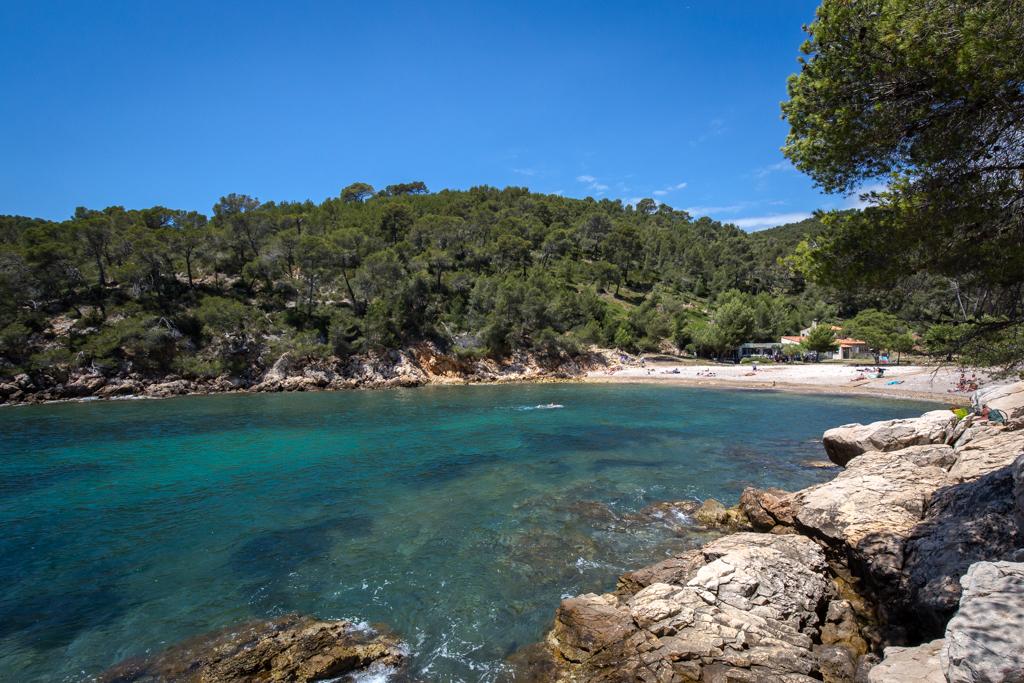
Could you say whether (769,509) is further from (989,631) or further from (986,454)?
(989,631)

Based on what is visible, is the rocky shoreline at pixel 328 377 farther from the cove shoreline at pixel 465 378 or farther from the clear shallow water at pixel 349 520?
the clear shallow water at pixel 349 520

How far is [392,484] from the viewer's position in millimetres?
16734

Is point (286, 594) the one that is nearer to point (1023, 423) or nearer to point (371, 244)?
point (1023, 423)

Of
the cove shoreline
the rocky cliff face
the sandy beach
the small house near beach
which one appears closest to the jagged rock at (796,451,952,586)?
the rocky cliff face

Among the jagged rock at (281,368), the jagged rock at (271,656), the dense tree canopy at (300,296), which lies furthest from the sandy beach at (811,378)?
the jagged rock at (271,656)

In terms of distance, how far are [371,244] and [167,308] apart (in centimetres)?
2378

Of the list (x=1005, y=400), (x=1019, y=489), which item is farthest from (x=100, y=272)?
(x=1005, y=400)

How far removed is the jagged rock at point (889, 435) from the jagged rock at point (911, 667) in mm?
10809

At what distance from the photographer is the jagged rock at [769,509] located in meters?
10.6

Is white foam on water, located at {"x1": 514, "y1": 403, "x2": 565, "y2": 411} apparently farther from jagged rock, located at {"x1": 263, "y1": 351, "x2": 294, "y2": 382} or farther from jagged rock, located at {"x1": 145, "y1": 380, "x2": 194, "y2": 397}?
jagged rock, located at {"x1": 145, "y1": 380, "x2": 194, "y2": 397}

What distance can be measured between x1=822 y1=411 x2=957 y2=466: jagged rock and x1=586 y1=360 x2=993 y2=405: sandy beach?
992 inches

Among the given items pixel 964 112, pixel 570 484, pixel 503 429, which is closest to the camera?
pixel 964 112

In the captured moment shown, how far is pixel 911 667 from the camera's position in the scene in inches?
192

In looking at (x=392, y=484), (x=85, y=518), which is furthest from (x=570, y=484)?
(x=85, y=518)
